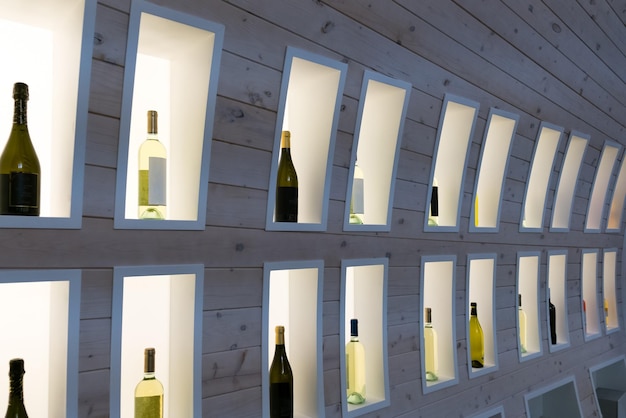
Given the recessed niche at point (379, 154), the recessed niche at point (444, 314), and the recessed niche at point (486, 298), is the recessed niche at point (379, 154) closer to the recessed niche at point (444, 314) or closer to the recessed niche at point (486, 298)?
the recessed niche at point (444, 314)

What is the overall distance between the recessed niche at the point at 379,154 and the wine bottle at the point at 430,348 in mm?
441

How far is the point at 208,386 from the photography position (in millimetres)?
1192

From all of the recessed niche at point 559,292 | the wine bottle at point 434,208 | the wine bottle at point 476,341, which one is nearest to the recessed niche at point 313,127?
the wine bottle at point 434,208

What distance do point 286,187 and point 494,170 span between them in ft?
3.34

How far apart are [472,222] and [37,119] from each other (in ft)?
4.54

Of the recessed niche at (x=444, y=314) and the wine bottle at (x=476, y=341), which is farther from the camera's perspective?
the wine bottle at (x=476, y=341)

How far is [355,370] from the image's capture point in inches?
64.4

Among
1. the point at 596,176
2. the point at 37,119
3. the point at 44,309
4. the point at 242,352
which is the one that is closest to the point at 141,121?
the point at 37,119

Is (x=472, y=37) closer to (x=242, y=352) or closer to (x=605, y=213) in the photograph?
(x=242, y=352)

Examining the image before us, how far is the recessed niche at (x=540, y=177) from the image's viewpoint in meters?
2.41

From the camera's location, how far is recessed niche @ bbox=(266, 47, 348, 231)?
4.68 ft

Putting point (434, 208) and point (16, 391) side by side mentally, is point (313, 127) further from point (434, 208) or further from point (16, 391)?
point (16, 391)

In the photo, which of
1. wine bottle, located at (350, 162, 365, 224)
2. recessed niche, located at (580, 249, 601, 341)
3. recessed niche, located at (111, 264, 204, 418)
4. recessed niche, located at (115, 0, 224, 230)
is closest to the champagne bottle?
recessed niche, located at (111, 264, 204, 418)

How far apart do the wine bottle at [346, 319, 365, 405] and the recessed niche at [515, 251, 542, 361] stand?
95 centimetres
